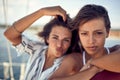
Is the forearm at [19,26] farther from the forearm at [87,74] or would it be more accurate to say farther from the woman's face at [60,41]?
the forearm at [87,74]

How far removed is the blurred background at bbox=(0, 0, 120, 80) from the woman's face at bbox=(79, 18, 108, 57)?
12cm

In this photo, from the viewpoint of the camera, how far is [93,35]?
2.05 feet

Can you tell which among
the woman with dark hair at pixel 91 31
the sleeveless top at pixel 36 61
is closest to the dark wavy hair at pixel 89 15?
the woman with dark hair at pixel 91 31

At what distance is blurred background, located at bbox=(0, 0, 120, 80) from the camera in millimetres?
813

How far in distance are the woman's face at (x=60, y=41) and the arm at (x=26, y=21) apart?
0.04m

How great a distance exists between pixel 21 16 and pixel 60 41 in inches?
10.2

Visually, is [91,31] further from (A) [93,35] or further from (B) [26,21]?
(B) [26,21]

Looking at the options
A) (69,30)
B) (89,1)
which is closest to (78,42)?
(69,30)

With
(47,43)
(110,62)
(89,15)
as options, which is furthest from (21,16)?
(110,62)

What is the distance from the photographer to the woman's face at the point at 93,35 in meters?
0.62

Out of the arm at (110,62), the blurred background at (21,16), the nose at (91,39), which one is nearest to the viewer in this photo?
the arm at (110,62)

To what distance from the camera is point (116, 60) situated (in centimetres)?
52

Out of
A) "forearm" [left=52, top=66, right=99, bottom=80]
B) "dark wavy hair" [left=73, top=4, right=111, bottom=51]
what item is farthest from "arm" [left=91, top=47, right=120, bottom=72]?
"dark wavy hair" [left=73, top=4, right=111, bottom=51]

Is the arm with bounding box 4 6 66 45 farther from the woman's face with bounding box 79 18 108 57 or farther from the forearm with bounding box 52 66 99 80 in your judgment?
the forearm with bounding box 52 66 99 80
